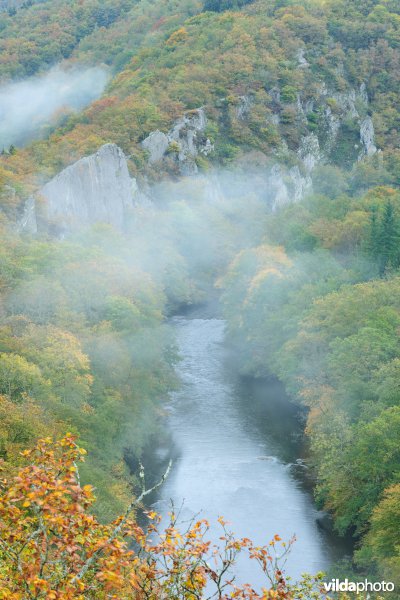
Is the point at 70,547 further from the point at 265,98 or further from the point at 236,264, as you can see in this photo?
the point at 265,98

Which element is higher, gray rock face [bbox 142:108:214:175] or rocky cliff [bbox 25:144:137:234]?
rocky cliff [bbox 25:144:137:234]

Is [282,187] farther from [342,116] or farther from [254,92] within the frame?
[342,116]

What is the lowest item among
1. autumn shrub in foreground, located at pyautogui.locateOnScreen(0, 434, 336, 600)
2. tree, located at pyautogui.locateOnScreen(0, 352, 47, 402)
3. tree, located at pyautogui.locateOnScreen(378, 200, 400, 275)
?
tree, located at pyautogui.locateOnScreen(378, 200, 400, 275)

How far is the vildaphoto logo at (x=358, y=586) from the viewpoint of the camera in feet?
112

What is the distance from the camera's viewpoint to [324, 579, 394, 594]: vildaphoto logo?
112ft

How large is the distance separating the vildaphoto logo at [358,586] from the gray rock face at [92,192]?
5542cm

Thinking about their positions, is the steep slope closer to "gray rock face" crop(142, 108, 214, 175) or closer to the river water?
"gray rock face" crop(142, 108, 214, 175)

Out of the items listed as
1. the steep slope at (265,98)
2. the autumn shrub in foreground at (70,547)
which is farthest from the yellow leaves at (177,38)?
the autumn shrub in foreground at (70,547)

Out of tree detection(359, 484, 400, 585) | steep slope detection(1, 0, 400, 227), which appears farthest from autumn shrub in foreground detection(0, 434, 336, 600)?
steep slope detection(1, 0, 400, 227)

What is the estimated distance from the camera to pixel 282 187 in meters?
122

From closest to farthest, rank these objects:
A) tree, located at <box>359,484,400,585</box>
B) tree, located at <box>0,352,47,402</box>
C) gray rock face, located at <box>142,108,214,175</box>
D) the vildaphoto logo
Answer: the vildaphoto logo
tree, located at <box>359,484,400,585</box>
tree, located at <box>0,352,47,402</box>
gray rock face, located at <box>142,108,214,175</box>

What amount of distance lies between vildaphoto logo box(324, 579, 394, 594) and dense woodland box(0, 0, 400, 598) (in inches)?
23.1

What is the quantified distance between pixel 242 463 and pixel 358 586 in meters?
17.2

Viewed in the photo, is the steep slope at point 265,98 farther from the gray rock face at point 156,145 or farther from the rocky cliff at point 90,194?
the rocky cliff at point 90,194
